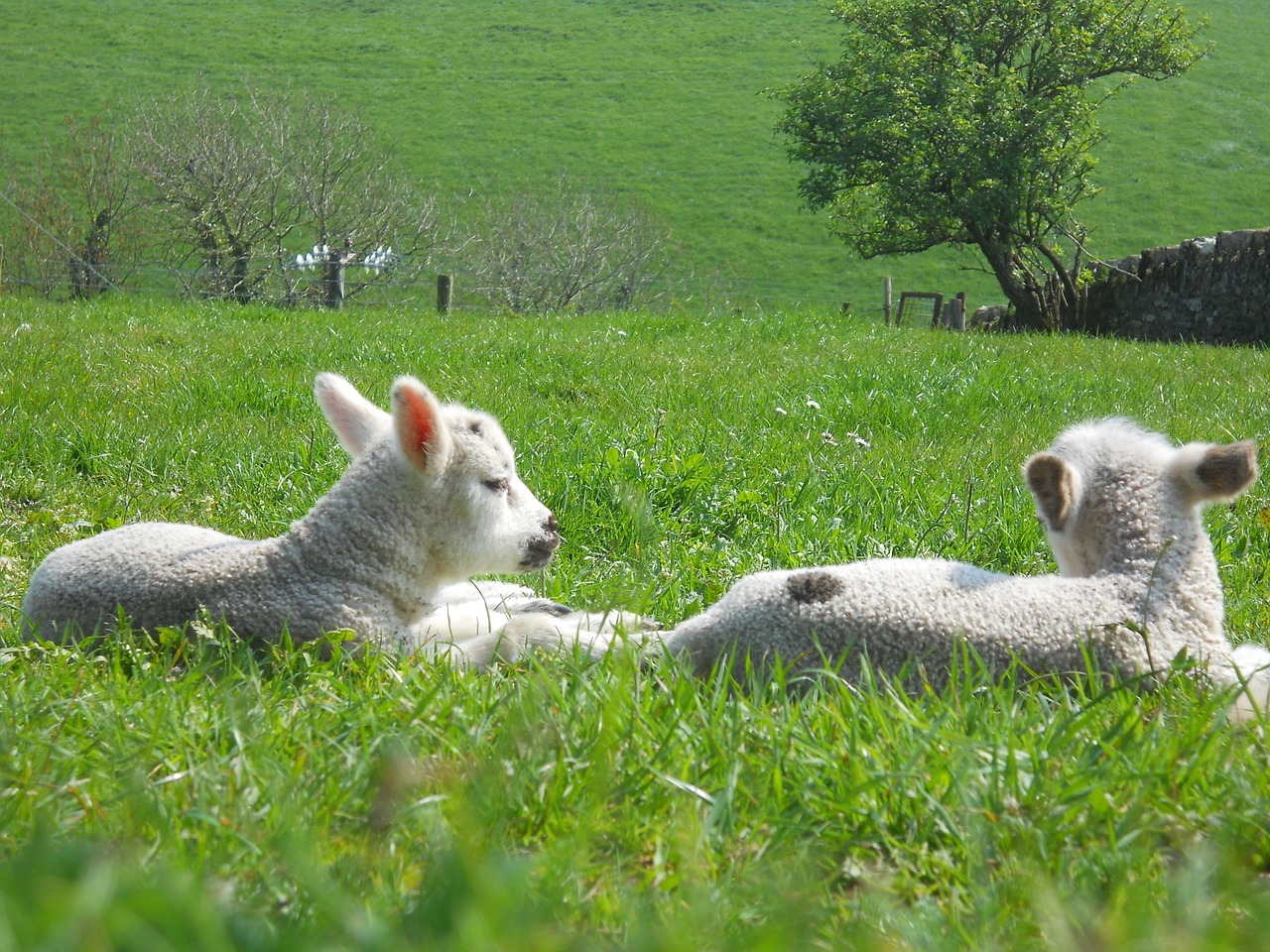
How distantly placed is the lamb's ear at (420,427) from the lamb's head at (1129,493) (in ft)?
5.95

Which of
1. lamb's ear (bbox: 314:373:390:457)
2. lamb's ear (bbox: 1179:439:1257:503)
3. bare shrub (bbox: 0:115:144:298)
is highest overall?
lamb's ear (bbox: 1179:439:1257:503)

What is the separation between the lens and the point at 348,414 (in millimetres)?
3936

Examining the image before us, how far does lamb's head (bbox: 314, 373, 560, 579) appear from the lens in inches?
138

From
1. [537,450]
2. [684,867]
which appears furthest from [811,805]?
[537,450]

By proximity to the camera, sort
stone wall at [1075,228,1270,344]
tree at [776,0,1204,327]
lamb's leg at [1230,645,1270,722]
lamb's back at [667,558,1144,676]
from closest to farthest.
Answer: lamb's leg at [1230,645,1270,722]
lamb's back at [667,558,1144,676]
stone wall at [1075,228,1270,344]
tree at [776,0,1204,327]

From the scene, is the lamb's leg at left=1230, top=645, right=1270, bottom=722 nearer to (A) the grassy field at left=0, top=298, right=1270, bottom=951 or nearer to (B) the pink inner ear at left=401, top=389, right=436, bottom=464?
(A) the grassy field at left=0, top=298, right=1270, bottom=951

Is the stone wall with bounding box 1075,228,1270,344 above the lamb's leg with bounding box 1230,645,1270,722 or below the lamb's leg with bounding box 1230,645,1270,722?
below

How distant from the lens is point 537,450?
19.7 ft

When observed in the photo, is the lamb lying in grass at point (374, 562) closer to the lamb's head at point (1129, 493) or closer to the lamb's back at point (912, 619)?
the lamb's back at point (912, 619)

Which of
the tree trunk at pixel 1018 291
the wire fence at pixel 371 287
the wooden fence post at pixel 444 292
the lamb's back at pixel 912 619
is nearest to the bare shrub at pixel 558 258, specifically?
the wire fence at pixel 371 287

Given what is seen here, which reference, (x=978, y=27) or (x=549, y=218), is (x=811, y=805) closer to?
(x=978, y=27)

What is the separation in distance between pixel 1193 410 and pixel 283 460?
6399mm

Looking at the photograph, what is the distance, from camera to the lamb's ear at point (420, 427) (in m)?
3.41

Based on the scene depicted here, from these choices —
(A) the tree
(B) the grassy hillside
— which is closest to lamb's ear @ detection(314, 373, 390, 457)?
(A) the tree
